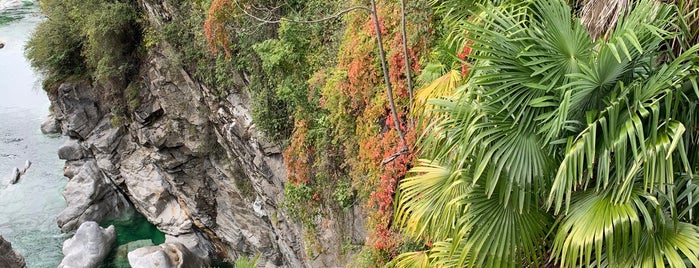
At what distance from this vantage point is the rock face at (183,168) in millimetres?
10812

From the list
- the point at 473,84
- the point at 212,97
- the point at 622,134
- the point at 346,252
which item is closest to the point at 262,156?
the point at 212,97

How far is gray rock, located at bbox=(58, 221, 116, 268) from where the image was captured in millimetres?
14070

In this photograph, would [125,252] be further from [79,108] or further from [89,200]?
[79,108]

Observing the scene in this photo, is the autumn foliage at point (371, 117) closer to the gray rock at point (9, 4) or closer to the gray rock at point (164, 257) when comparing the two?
the gray rock at point (164, 257)

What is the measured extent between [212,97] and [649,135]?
32.7 ft

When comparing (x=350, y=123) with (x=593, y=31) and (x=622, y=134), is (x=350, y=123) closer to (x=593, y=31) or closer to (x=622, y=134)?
(x=593, y=31)

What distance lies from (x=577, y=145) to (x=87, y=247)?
14.0 metres

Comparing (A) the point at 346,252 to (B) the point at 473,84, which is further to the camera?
(A) the point at 346,252

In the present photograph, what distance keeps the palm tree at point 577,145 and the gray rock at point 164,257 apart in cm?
1076

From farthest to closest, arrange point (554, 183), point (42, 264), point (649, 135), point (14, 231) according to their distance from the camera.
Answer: point (14, 231) → point (42, 264) → point (554, 183) → point (649, 135)

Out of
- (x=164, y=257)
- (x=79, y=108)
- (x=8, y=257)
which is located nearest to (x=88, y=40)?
(x=79, y=108)

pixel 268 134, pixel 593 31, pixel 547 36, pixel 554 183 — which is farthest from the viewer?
pixel 268 134

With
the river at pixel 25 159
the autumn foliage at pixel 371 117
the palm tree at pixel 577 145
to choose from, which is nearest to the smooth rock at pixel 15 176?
the river at pixel 25 159

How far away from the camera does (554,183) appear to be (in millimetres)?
3162
